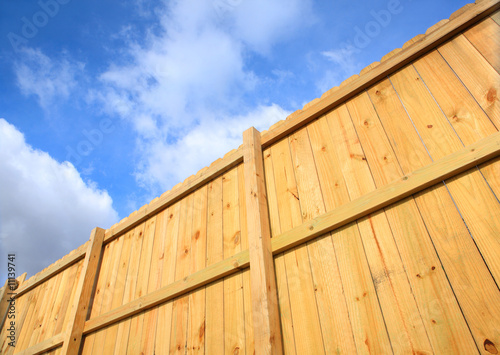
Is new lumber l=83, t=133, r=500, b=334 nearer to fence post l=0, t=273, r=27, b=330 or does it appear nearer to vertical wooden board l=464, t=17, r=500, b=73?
vertical wooden board l=464, t=17, r=500, b=73

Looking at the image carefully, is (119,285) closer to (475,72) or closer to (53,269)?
(53,269)

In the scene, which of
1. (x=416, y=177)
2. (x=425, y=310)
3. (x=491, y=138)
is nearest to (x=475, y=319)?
(x=425, y=310)

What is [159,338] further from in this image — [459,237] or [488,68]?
[488,68]

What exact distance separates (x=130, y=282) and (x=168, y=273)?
0.53m

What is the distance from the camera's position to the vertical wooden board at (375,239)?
141cm

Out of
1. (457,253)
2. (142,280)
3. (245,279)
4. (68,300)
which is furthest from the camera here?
(68,300)

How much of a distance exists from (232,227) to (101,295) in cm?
175

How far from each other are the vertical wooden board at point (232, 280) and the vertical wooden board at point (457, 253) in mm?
1168

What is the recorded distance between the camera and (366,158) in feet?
6.32

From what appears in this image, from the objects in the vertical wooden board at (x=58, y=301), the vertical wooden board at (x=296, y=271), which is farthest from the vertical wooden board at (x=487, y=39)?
the vertical wooden board at (x=58, y=301)

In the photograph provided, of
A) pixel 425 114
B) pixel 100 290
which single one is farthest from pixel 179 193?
pixel 425 114

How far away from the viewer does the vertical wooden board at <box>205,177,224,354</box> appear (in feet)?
6.77

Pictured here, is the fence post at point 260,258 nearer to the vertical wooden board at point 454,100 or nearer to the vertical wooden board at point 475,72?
the vertical wooden board at point 454,100

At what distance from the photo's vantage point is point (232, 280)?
7.09 feet
